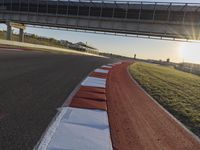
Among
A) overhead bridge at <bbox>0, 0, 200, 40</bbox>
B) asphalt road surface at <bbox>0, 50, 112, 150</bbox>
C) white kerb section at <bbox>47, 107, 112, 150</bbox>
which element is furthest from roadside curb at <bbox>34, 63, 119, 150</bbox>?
overhead bridge at <bbox>0, 0, 200, 40</bbox>

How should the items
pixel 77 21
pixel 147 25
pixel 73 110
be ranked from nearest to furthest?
Result: pixel 73 110, pixel 147 25, pixel 77 21

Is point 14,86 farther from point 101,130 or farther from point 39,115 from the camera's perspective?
point 101,130

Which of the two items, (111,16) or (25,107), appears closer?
(25,107)

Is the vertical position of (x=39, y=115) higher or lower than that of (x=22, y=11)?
lower

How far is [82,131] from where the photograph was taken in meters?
5.08

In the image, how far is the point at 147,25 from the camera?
4247cm

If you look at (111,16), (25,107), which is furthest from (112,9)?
(25,107)

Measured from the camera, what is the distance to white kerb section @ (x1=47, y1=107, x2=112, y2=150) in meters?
4.36

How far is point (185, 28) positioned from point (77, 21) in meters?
18.4

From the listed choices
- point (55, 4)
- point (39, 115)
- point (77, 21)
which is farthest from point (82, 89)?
point (55, 4)

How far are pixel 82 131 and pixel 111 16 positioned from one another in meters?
43.3

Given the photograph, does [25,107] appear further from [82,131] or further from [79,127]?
[82,131]

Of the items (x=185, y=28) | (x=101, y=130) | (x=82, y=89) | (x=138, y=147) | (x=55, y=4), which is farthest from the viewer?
(x=55, y=4)

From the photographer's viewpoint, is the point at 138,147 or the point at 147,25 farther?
the point at 147,25
